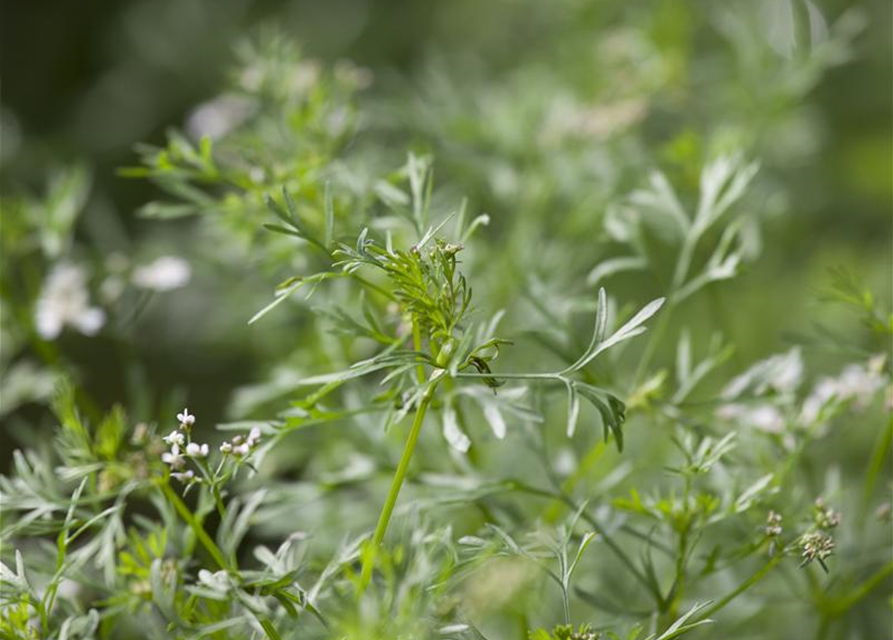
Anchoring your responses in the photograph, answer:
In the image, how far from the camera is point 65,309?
2.81 ft

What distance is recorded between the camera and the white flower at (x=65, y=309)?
837mm

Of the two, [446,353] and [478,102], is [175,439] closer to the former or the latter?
[446,353]

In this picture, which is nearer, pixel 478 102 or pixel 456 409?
pixel 456 409

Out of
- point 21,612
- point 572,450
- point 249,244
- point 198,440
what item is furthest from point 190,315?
point 21,612

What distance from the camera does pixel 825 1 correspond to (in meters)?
1.55

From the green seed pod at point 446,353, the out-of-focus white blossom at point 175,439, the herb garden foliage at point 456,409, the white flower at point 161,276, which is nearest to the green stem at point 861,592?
the herb garden foliage at point 456,409

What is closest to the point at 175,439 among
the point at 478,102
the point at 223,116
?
the point at 223,116

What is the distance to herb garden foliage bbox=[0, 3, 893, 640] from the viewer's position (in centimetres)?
58

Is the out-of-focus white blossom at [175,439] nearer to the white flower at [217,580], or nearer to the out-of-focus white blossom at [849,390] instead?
the white flower at [217,580]

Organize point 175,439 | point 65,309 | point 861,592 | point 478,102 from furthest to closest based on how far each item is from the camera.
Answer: point 478,102
point 65,309
point 861,592
point 175,439

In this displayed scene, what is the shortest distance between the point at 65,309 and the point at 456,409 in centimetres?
34

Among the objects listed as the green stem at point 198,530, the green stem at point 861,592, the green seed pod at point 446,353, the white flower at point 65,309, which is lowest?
the green stem at point 861,592

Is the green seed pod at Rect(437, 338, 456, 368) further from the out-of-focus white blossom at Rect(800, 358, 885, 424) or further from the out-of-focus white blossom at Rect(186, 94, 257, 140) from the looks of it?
the out-of-focus white blossom at Rect(186, 94, 257, 140)

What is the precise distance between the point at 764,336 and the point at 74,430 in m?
0.85
